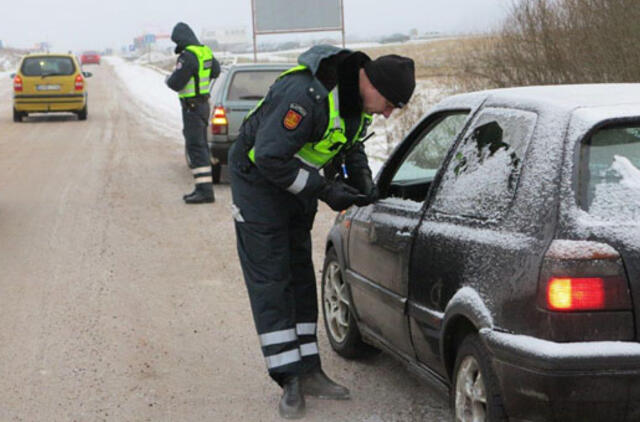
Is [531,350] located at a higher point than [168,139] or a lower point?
higher

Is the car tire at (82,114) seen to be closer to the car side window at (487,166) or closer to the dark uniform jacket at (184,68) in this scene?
the dark uniform jacket at (184,68)

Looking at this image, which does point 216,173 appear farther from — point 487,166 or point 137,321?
point 487,166

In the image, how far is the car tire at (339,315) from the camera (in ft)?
18.8

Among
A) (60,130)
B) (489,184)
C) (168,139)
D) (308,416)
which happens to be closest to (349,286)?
(308,416)

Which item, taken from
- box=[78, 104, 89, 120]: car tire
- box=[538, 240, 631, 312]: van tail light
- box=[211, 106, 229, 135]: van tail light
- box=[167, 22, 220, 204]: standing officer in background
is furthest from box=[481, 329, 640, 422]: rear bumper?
box=[78, 104, 89, 120]: car tire

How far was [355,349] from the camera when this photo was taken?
5.76 meters

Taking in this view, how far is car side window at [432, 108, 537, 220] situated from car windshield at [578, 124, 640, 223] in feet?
0.95

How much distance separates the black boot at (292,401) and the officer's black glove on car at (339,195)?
35.4 inches

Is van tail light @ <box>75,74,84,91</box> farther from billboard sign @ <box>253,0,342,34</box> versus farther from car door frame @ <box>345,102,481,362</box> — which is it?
car door frame @ <box>345,102,481,362</box>

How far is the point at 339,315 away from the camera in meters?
5.95

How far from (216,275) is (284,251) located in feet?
10.7

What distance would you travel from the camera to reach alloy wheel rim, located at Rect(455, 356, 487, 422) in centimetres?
386

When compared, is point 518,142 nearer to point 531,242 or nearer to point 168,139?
point 531,242

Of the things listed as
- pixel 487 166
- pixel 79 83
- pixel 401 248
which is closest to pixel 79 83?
pixel 79 83
